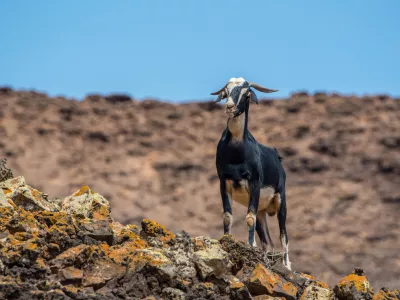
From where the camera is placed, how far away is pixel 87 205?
38.3ft

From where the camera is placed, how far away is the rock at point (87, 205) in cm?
1154

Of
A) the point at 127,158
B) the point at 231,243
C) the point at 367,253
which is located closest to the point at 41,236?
the point at 231,243

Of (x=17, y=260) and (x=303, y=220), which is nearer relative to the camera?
(x=17, y=260)

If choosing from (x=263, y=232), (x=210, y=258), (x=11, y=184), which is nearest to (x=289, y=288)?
(x=210, y=258)

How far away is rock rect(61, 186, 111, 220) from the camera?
11539 millimetres

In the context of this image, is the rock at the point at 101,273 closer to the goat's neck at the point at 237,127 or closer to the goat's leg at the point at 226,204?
the goat's leg at the point at 226,204

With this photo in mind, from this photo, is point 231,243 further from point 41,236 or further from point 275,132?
point 275,132

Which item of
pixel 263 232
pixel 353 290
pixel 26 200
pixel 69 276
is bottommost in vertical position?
pixel 353 290

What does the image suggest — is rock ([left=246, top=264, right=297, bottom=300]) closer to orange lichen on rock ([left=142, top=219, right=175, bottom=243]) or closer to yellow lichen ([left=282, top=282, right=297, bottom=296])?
yellow lichen ([left=282, top=282, right=297, bottom=296])

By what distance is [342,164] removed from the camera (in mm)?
49594

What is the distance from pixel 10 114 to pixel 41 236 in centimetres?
4407

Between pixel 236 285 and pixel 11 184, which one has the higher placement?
pixel 11 184

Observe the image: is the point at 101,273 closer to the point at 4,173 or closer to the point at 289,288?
the point at 289,288

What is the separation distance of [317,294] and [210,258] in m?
1.62
